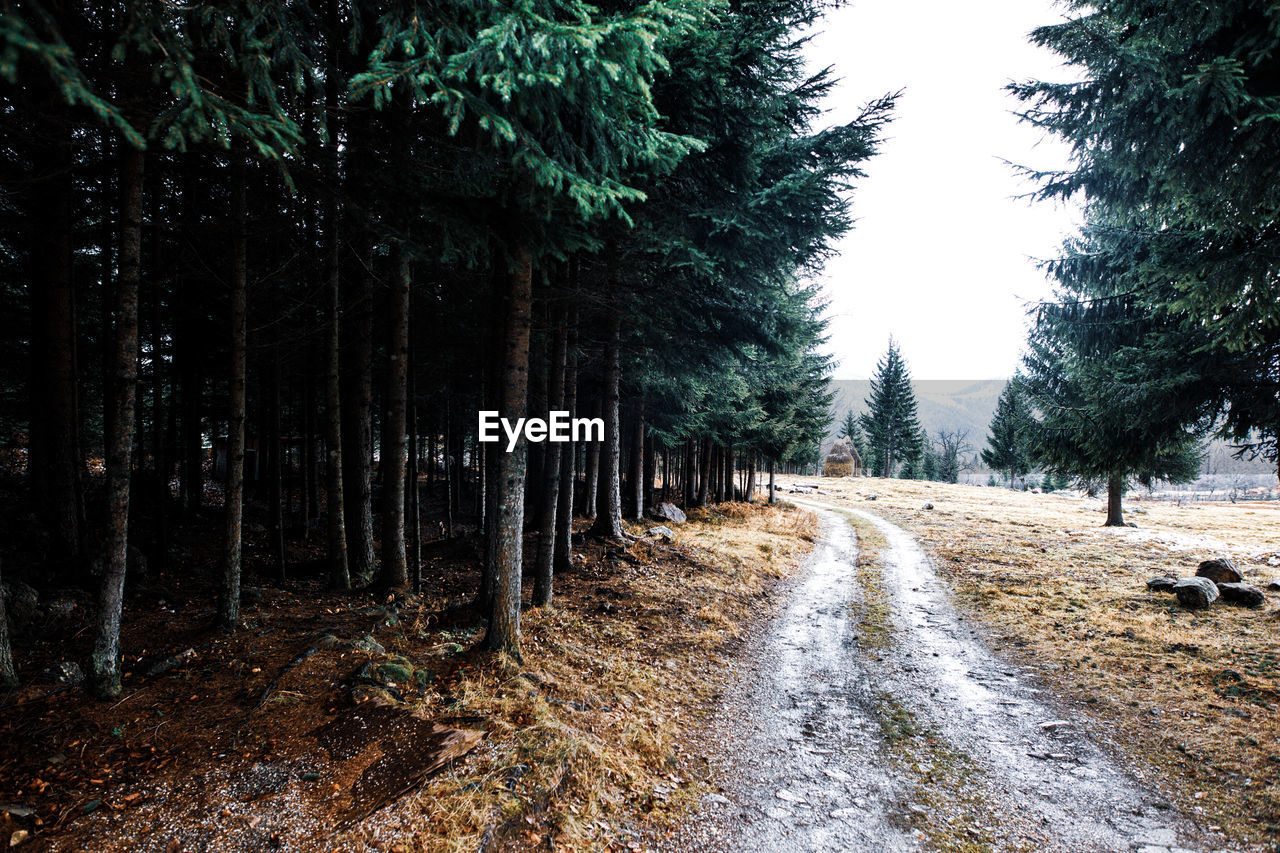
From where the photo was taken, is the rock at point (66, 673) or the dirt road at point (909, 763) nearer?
the dirt road at point (909, 763)

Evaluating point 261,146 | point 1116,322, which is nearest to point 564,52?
point 261,146

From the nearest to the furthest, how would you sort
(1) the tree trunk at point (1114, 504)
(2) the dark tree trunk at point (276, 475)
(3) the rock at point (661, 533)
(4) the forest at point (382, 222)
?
(4) the forest at point (382, 222) < (2) the dark tree trunk at point (276, 475) < (3) the rock at point (661, 533) < (1) the tree trunk at point (1114, 504)

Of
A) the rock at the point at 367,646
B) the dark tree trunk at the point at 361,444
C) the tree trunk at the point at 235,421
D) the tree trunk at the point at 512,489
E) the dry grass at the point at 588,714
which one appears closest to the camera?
the dry grass at the point at 588,714

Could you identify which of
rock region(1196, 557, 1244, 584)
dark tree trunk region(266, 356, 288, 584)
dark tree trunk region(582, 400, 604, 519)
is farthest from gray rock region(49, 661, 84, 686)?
rock region(1196, 557, 1244, 584)

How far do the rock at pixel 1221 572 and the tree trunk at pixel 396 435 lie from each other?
16.2 meters

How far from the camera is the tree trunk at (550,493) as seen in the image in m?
8.23

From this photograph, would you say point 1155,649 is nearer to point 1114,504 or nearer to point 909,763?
point 909,763

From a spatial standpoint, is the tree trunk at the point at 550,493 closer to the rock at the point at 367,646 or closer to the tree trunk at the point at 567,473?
the tree trunk at the point at 567,473

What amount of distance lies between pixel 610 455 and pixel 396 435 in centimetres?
602

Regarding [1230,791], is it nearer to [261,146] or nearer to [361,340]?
[261,146]

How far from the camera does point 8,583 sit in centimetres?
549

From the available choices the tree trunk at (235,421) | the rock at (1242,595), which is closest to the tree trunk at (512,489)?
the tree trunk at (235,421)

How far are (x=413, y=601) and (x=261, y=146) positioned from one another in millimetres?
6399

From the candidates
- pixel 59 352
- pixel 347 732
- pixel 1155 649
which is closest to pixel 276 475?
pixel 59 352
